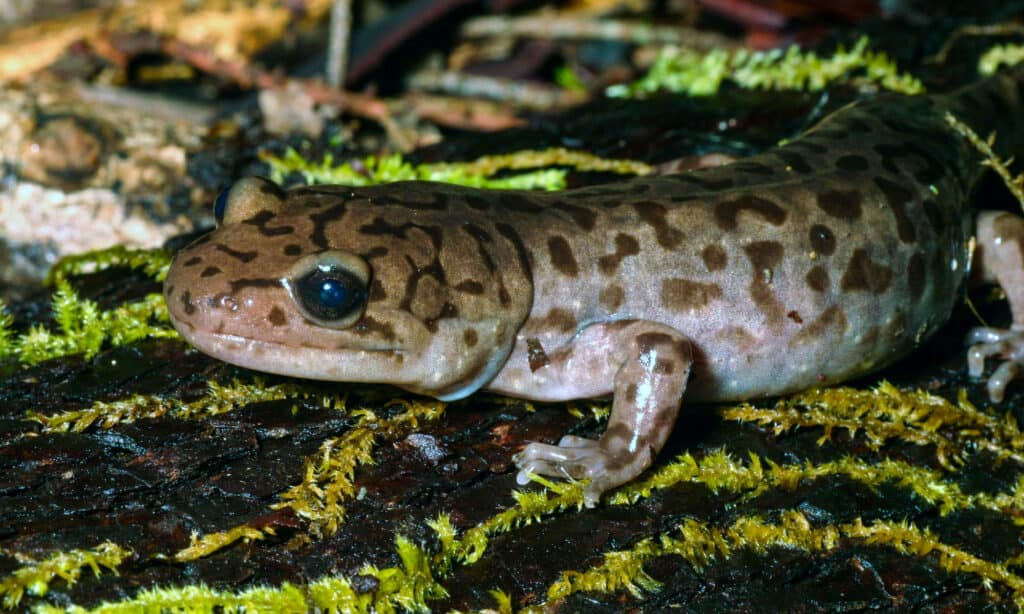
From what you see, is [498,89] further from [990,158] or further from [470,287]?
[470,287]

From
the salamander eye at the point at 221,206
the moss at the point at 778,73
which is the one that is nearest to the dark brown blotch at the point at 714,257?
the salamander eye at the point at 221,206

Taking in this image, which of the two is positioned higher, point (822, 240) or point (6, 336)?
point (822, 240)

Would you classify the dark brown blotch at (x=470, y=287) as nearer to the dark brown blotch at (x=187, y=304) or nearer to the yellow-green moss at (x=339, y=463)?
the yellow-green moss at (x=339, y=463)


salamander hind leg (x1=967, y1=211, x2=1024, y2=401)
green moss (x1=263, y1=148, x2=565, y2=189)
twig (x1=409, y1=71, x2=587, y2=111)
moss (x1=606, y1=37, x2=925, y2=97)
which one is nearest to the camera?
salamander hind leg (x1=967, y1=211, x2=1024, y2=401)

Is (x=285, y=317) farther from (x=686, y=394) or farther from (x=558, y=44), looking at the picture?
(x=558, y=44)

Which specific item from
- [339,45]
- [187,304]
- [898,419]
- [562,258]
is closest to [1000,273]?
[898,419]

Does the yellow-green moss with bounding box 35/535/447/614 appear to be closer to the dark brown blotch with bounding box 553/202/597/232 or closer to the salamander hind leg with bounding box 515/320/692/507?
the salamander hind leg with bounding box 515/320/692/507

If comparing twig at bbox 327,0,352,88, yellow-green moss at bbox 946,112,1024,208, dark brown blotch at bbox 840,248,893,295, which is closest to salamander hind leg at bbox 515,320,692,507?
dark brown blotch at bbox 840,248,893,295
